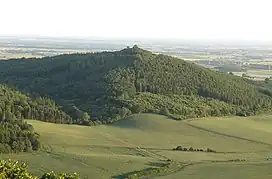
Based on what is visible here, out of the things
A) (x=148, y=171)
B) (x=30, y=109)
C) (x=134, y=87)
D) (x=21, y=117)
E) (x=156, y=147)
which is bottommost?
(x=156, y=147)

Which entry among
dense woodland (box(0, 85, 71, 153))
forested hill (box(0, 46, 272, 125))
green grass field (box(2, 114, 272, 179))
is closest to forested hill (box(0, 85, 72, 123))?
dense woodland (box(0, 85, 71, 153))

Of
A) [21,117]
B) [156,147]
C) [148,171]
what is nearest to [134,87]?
[21,117]

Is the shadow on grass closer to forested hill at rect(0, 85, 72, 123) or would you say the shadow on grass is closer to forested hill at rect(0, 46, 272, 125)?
forested hill at rect(0, 46, 272, 125)

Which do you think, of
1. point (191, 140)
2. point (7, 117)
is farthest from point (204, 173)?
point (7, 117)

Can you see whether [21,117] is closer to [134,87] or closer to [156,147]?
[156,147]

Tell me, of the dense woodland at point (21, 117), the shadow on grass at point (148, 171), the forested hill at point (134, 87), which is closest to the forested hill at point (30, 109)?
the dense woodland at point (21, 117)

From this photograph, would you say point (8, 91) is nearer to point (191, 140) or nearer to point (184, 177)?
point (191, 140)
